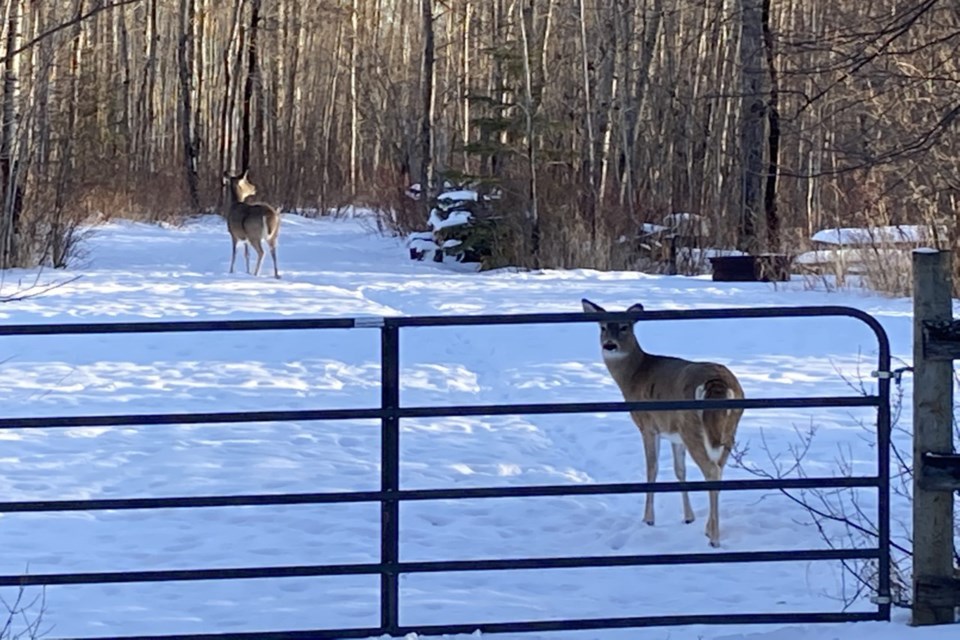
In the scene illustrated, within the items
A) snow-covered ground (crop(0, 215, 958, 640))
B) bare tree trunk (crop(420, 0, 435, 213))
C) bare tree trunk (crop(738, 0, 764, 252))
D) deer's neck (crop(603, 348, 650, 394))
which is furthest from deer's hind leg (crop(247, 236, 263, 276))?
deer's neck (crop(603, 348, 650, 394))

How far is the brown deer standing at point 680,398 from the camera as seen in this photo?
24.8 feet

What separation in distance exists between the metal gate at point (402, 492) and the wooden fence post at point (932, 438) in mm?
139

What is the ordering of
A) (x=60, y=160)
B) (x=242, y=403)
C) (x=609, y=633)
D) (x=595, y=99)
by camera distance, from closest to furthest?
(x=609, y=633) → (x=242, y=403) → (x=60, y=160) → (x=595, y=99)

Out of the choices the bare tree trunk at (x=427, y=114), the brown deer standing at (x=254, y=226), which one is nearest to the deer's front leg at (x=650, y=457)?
the brown deer standing at (x=254, y=226)

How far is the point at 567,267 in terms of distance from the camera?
2605cm

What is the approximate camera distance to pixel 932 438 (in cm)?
531

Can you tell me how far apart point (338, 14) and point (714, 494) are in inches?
2178

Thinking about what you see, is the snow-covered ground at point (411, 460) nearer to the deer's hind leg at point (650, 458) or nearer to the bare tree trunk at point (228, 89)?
the deer's hind leg at point (650, 458)

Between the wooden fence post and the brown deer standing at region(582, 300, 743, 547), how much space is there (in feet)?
6.34

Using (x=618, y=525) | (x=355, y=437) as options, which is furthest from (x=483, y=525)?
(x=355, y=437)

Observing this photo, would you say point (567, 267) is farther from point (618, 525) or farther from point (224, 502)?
point (224, 502)

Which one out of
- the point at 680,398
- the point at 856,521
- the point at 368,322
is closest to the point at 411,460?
the point at 680,398

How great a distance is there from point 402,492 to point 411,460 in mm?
4469

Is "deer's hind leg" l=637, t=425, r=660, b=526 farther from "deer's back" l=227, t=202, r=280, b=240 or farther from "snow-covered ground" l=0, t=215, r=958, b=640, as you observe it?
"deer's back" l=227, t=202, r=280, b=240
